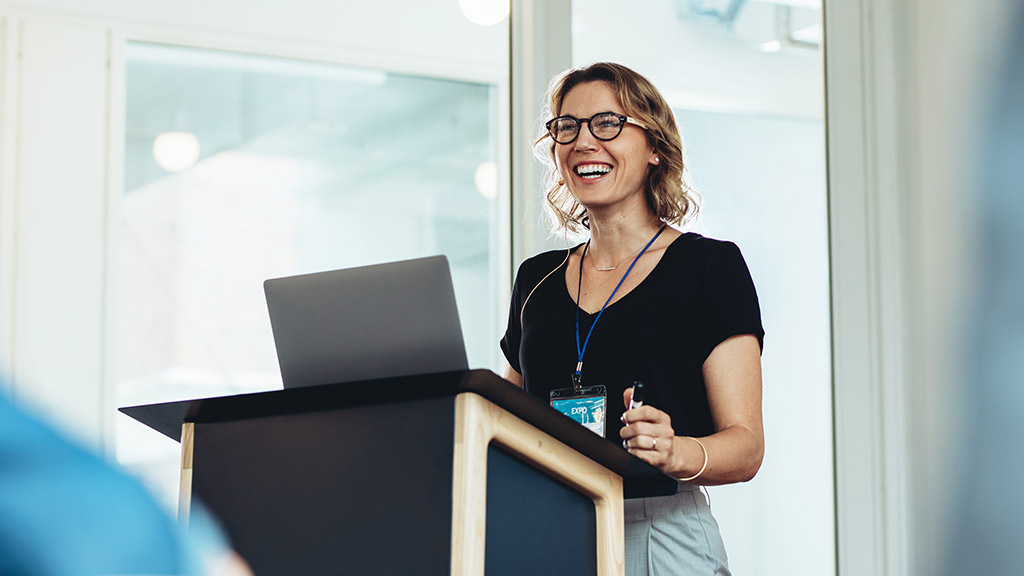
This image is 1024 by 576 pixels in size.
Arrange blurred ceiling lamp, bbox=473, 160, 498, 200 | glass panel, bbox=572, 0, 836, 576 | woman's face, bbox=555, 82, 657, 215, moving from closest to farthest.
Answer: woman's face, bbox=555, 82, 657, 215, glass panel, bbox=572, 0, 836, 576, blurred ceiling lamp, bbox=473, 160, 498, 200

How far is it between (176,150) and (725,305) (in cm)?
272

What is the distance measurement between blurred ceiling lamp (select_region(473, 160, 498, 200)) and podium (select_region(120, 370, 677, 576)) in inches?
111

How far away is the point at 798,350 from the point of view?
2971mm

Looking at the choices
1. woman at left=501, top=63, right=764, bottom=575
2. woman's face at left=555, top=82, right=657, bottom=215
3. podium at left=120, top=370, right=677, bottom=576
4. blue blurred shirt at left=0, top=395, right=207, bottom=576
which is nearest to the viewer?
blue blurred shirt at left=0, top=395, right=207, bottom=576

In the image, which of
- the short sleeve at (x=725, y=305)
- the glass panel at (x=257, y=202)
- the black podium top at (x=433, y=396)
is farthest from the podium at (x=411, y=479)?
the glass panel at (x=257, y=202)

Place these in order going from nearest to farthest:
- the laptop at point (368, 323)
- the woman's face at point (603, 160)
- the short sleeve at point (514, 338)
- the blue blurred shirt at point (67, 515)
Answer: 1. the blue blurred shirt at point (67, 515)
2. the laptop at point (368, 323)
3. the woman's face at point (603, 160)
4. the short sleeve at point (514, 338)

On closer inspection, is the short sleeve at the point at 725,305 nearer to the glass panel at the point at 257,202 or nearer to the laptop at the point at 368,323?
the laptop at the point at 368,323

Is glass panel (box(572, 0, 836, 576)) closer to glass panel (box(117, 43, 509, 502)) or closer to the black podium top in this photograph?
glass panel (box(117, 43, 509, 502))

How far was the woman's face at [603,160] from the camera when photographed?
1803 millimetres

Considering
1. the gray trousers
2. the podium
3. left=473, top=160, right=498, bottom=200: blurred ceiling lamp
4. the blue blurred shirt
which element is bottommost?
the gray trousers

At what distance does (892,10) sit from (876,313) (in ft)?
2.86

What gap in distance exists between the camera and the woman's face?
5.91 feet

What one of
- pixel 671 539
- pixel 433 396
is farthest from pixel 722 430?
pixel 433 396

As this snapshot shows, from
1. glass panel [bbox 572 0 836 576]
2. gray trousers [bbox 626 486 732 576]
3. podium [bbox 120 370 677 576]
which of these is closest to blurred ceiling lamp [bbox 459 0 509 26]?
glass panel [bbox 572 0 836 576]
